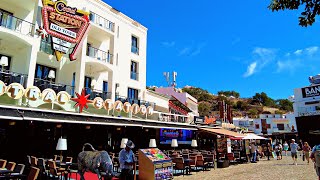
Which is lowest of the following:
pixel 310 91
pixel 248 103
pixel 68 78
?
pixel 68 78

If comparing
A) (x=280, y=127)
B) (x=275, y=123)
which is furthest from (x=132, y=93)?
(x=280, y=127)

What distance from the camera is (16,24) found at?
15.7 meters

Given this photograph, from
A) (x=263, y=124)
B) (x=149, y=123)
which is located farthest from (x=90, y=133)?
(x=263, y=124)

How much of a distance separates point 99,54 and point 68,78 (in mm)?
3552

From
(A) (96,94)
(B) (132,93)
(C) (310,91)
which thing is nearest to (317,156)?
(A) (96,94)

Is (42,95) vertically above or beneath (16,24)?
beneath

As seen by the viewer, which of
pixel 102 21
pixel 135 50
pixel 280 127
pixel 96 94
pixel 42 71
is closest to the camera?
pixel 42 71

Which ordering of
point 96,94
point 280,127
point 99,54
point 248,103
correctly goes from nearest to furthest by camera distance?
point 96,94, point 99,54, point 280,127, point 248,103

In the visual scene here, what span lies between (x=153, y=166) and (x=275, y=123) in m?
61.1

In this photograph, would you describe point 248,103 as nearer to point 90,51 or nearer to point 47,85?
point 90,51

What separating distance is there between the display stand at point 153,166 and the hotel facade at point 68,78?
15.7ft

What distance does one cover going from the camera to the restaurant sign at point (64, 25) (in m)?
16.9

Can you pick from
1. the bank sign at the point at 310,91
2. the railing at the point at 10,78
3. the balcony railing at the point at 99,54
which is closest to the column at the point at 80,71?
the balcony railing at the point at 99,54

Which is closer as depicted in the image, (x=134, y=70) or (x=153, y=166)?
(x=153, y=166)
